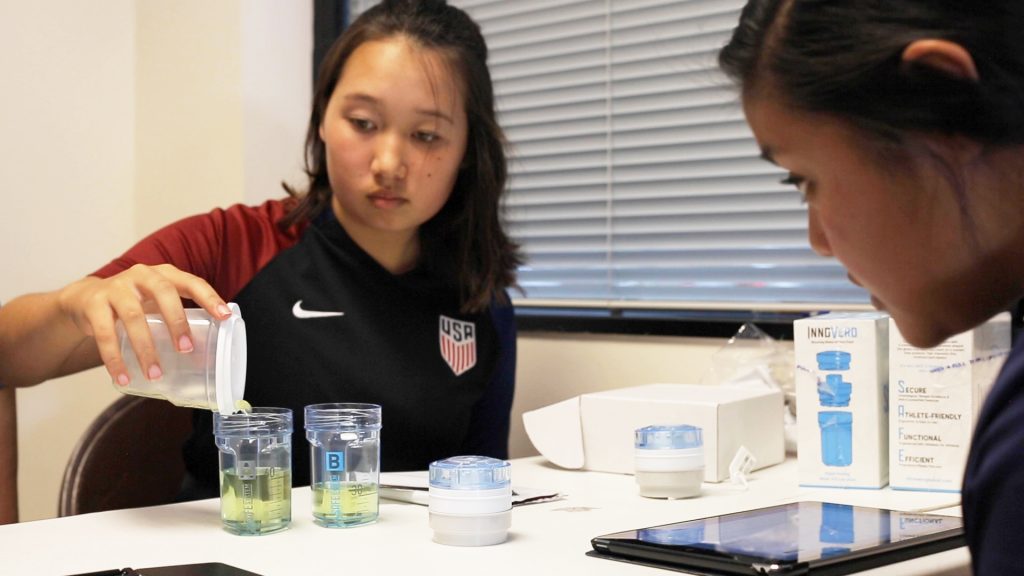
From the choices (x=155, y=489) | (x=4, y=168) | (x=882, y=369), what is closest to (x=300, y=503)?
(x=155, y=489)

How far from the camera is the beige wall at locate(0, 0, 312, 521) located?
81.8 inches

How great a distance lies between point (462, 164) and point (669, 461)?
2.27ft

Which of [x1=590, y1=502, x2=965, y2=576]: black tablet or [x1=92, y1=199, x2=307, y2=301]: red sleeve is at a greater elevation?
[x1=92, y1=199, x2=307, y2=301]: red sleeve

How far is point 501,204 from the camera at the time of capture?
188 cm

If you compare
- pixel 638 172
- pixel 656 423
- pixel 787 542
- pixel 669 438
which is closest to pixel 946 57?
pixel 787 542

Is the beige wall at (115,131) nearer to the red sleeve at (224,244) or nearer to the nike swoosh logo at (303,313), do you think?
the red sleeve at (224,244)

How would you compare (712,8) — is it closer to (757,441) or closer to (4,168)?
(757,441)

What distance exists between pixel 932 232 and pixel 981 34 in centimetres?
13

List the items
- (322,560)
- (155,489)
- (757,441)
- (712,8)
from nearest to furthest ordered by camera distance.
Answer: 1. (322,560)
2. (757,441)
3. (155,489)
4. (712,8)

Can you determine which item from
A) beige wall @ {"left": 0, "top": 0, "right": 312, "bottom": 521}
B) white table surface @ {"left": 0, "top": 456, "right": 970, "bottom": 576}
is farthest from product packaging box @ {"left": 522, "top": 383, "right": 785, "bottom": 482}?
beige wall @ {"left": 0, "top": 0, "right": 312, "bottom": 521}

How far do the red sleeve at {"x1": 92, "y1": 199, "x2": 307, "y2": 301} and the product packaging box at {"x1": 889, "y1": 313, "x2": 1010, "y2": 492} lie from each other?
0.92 meters

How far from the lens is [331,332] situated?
63.7 inches

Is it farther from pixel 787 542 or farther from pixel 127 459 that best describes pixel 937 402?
pixel 127 459

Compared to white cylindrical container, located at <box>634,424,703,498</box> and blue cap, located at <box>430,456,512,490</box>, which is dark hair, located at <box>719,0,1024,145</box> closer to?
blue cap, located at <box>430,456,512,490</box>
